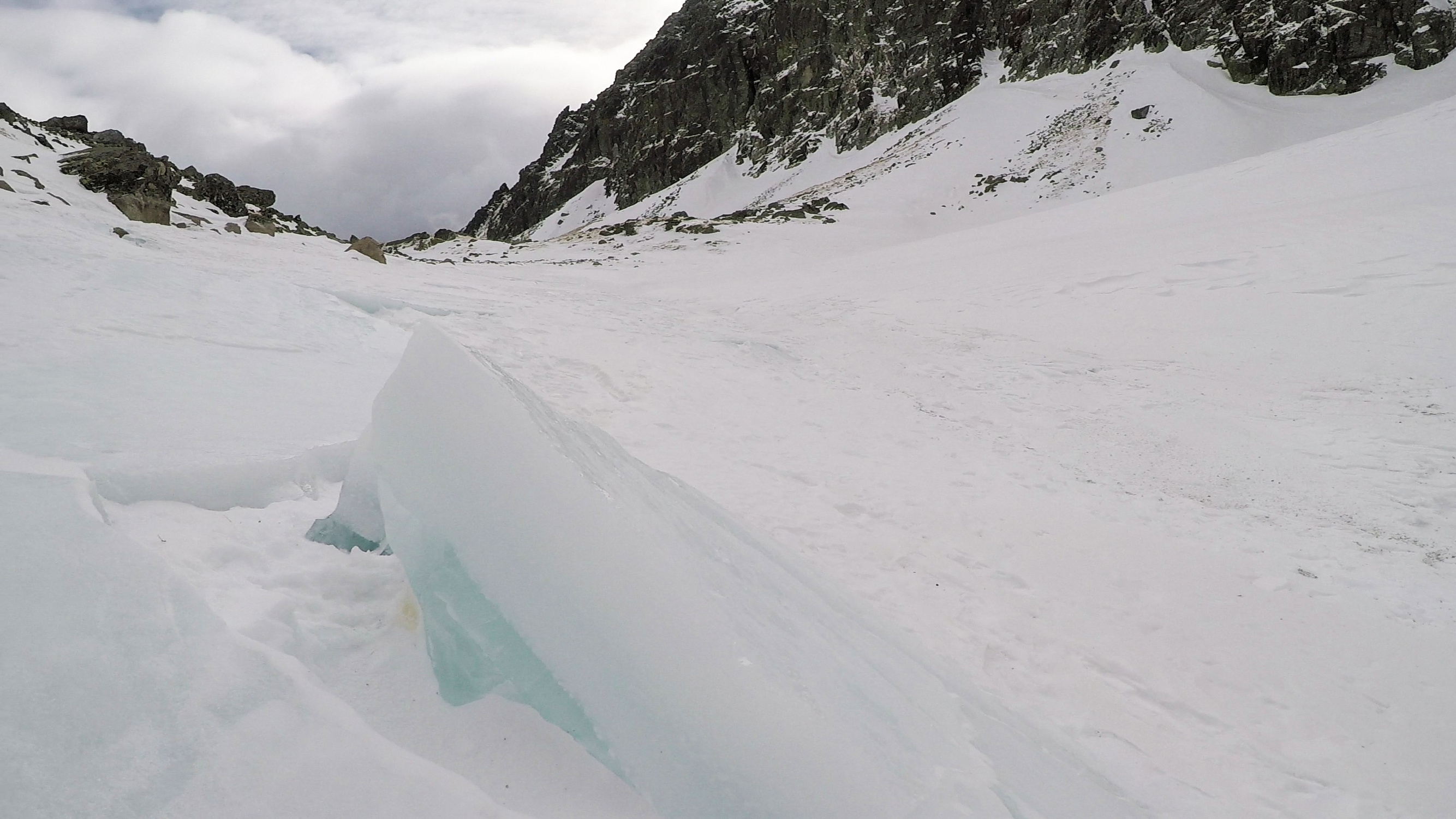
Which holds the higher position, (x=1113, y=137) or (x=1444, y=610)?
(x=1113, y=137)

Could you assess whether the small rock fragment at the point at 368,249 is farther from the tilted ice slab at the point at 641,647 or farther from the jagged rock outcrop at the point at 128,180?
the tilted ice slab at the point at 641,647

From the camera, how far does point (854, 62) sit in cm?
6297

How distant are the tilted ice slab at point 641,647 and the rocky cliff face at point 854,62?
43082 millimetres

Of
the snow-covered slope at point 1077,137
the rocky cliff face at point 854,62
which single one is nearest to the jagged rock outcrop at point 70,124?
the snow-covered slope at point 1077,137

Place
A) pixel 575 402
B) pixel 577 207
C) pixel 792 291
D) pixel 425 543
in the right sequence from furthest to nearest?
pixel 577 207, pixel 792 291, pixel 575 402, pixel 425 543

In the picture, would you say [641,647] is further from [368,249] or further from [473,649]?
[368,249]

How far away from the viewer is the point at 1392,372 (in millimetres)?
7211

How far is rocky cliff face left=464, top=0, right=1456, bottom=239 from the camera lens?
3111 cm

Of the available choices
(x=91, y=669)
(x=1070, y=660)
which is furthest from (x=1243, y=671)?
(x=91, y=669)

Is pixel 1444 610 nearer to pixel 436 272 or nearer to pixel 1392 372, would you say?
pixel 1392 372

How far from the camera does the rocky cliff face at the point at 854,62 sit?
31.1 meters

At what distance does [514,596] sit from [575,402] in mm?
5202

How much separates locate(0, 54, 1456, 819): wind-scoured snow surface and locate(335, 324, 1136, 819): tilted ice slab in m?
0.01

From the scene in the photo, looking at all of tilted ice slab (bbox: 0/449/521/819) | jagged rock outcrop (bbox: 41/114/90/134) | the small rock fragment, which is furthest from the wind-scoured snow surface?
jagged rock outcrop (bbox: 41/114/90/134)
